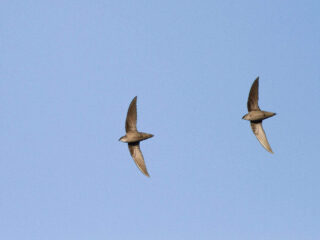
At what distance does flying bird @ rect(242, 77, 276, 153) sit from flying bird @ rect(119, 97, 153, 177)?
890cm

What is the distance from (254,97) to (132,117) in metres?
10.6

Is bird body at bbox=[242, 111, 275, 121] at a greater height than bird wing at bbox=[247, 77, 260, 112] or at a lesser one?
lesser

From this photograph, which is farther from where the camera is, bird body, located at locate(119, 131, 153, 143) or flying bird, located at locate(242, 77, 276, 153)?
flying bird, located at locate(242, 77, 276, 153)

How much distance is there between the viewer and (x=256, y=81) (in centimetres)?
6228

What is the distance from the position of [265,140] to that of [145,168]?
10.8m

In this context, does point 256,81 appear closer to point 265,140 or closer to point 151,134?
point 265,140

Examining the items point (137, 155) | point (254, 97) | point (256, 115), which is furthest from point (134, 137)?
point (254, 97)

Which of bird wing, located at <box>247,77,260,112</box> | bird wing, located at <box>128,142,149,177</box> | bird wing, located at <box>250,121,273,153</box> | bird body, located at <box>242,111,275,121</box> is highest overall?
bird wing, located at <box>247,77,260,112</box>

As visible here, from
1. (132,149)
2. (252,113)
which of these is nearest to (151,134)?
(132,149)

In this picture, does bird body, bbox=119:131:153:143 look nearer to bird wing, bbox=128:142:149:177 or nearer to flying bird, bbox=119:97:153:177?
flying bird, bbox=119:97:153:177

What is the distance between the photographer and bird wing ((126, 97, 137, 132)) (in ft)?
200

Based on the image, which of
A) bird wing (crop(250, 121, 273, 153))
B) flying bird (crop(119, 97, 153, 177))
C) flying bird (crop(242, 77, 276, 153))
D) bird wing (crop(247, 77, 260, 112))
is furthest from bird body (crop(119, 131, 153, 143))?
bird wing (crop(250, 121, 273, 153))

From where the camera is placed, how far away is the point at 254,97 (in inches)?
2459

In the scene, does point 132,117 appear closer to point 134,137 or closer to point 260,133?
point 134,137
